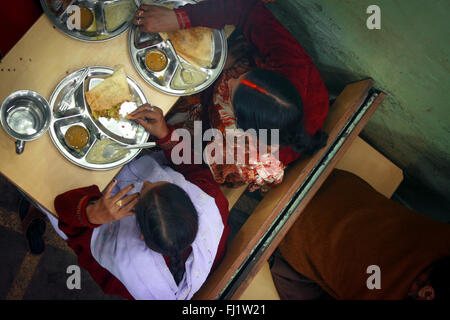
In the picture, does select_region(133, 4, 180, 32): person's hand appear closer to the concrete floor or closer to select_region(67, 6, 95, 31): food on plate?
select_region(67, 6, 95, 31): food on plate

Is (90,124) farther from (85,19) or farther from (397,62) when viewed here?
(397,62)

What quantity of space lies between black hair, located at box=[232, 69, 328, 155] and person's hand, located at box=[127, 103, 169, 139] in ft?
1.56

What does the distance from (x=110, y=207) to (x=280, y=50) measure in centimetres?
148

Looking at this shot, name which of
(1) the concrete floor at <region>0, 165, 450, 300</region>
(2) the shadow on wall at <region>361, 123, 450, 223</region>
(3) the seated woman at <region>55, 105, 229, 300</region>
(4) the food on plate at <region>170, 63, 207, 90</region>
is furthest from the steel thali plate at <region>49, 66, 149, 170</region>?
(2) the shadow on wall at <region>361, 123, 450, 223</region>

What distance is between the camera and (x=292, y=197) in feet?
6.57

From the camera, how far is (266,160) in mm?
2062

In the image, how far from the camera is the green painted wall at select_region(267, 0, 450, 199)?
167 centimetres

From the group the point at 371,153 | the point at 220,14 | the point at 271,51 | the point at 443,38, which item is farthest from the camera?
the point at 371,153

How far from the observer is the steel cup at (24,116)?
5.27 ft

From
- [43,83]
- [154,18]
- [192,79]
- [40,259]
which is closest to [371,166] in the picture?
[192,79]

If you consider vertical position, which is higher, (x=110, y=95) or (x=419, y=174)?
(x=110, y=95)

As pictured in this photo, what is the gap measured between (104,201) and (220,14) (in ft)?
4.45

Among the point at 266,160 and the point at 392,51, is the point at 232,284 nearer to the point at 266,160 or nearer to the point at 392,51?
the point at 266,160
